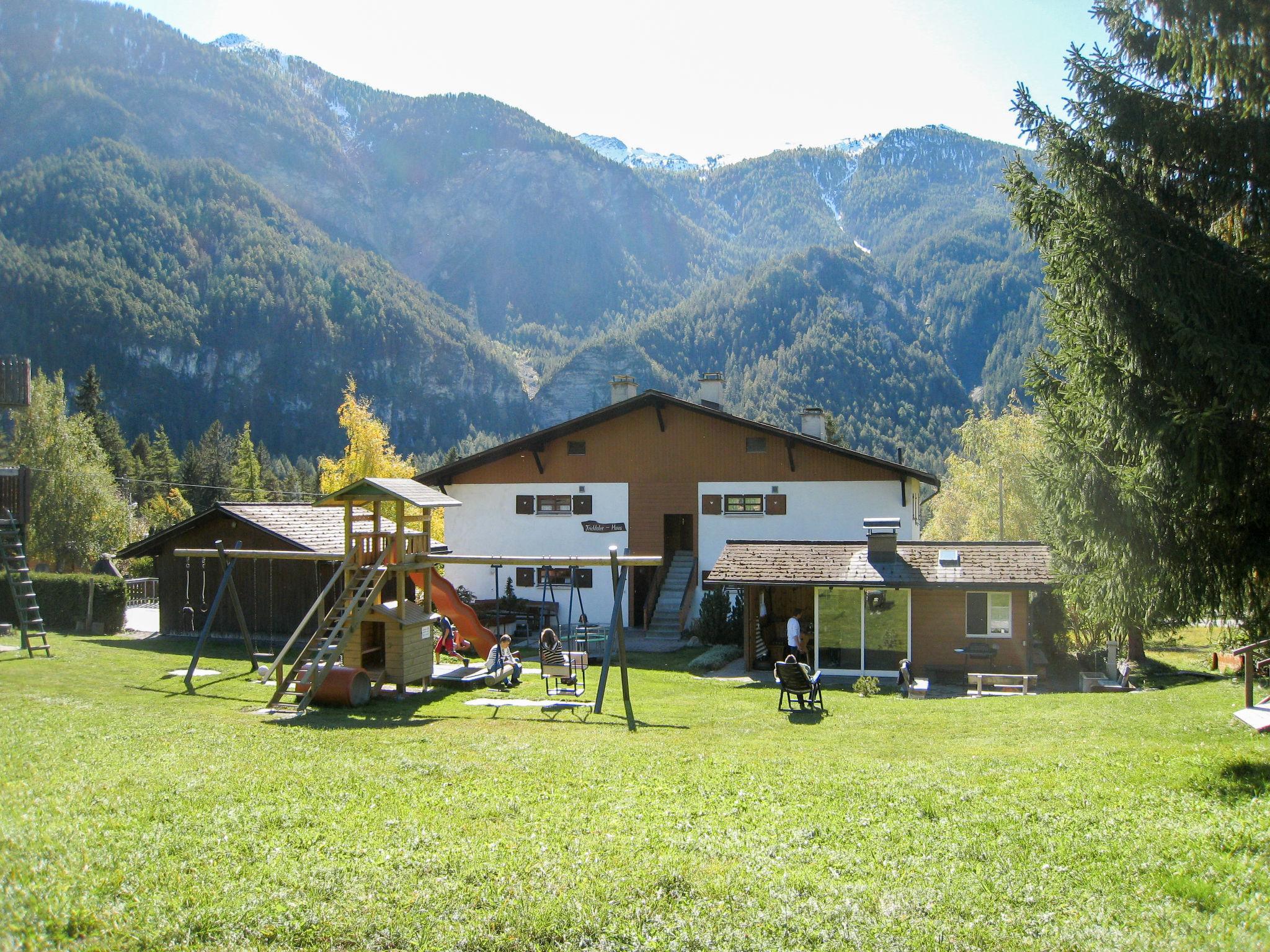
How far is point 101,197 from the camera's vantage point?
7781 inches

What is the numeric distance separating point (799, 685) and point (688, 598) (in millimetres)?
13373

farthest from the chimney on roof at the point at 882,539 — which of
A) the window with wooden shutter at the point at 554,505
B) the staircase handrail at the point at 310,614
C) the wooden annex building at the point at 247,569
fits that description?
the wooden annex building at the point at 247,569

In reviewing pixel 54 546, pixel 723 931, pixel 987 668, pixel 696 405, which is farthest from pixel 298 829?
pixel 54 546

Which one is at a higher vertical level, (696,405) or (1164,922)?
(696,405)

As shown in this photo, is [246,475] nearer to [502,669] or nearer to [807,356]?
[502,669]

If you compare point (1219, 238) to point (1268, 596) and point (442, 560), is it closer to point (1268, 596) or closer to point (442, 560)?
point (1268, 596)

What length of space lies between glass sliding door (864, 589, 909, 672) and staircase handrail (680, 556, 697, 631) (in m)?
7.65

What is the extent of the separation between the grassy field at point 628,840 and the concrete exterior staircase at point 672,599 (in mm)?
15054

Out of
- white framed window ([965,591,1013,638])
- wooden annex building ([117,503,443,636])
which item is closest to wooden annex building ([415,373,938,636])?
wooden annex building ([117,503,443,636])

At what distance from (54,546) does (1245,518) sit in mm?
47136

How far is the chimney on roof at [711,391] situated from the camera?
3450cm

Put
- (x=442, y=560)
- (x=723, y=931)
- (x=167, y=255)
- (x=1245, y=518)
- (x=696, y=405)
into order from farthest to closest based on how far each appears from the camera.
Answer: (x=167, y=255), (x=696, y=405), (x=442, y=560), (x=1245, y=518), (x=723, y=931)

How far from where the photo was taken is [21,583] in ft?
71.7

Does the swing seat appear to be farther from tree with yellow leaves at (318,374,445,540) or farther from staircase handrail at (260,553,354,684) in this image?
tree with yellow leaves at (318,374,445,540)
